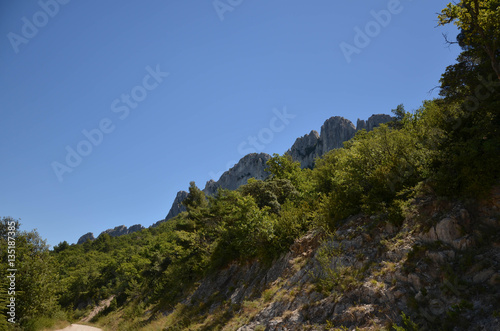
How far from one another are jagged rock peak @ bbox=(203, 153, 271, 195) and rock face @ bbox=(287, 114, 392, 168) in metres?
16.4

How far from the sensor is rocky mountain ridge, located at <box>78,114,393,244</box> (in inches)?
4064

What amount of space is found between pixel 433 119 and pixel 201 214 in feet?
76.7

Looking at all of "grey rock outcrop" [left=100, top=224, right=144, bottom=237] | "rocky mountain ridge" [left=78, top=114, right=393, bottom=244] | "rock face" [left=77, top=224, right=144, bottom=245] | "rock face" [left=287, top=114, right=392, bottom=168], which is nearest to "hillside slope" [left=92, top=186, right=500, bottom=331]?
"rocky mountain ridge" [left=78, top=114, right=393, bottom=244]

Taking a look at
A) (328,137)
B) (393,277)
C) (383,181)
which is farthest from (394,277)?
(328,137)

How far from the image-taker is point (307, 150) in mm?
119188

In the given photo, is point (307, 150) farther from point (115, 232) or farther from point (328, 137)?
point (115, 232)

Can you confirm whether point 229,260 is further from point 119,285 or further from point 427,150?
point 119,285

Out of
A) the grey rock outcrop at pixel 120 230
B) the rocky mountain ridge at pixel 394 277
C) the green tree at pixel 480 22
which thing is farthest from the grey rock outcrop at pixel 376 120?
the grey rock outcrop at pixel 120 230

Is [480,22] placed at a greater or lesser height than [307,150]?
lesser

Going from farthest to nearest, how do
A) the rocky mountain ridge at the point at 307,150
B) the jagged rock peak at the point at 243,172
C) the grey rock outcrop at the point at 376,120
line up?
the jagged rock peak at the point at 243,172
the rocky mountain ridge at the point at 307,150
the grey rock outcrop at the point at 376,120

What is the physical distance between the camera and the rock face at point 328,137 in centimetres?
10140

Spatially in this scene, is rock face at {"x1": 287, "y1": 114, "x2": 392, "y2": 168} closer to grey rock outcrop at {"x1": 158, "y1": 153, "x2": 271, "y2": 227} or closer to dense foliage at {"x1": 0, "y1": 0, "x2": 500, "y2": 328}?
grey rock outcrop at {"x1": 158, "y1": 153, "x2": 271, "y2": 227}

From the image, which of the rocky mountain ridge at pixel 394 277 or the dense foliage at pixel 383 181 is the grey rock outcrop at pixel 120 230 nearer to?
the dense foliage at pixel 383 181

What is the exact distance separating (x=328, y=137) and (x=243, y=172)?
A: 149 feet
